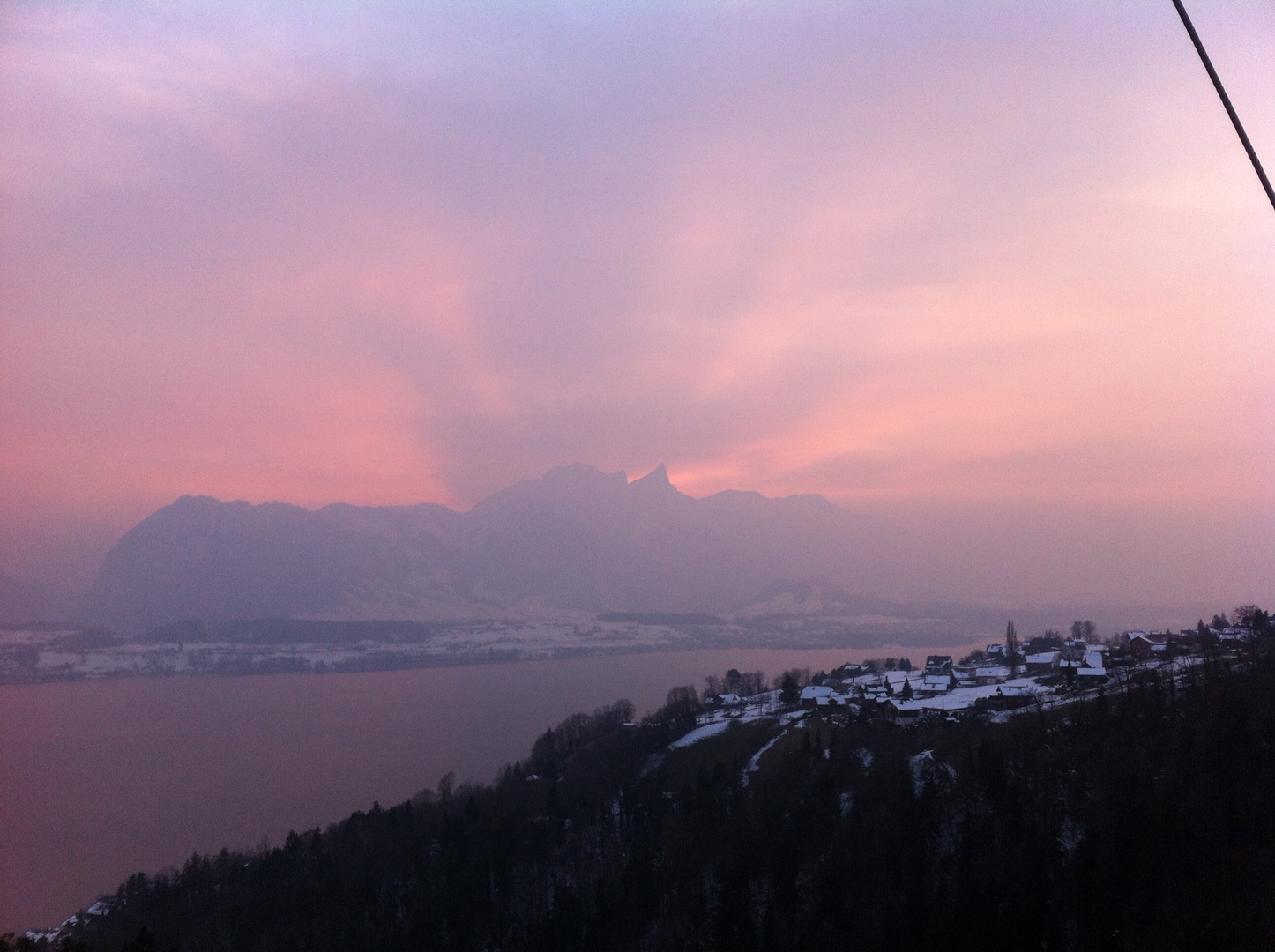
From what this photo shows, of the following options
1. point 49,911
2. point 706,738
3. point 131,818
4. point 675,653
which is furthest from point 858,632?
point 49,911

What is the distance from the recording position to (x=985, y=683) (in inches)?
1240

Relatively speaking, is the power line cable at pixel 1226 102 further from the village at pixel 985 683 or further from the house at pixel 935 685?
the house at pixel 935 685

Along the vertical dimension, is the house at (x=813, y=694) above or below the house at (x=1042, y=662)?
below

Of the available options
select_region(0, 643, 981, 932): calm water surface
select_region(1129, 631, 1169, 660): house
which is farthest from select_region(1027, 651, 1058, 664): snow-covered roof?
select_region(0, 643, 981, 932): calm water surface

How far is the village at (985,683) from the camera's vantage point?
2431cm

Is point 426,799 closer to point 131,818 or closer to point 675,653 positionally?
point 131,818

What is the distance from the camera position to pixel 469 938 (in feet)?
51.9

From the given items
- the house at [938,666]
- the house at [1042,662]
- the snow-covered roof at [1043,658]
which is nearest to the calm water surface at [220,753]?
the house at [938,666]

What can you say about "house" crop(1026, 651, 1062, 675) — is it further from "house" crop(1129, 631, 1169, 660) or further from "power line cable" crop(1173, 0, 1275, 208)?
"power line cable" crop(1173, 0, 1275, 208)

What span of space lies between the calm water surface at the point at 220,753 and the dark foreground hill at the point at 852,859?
4.40 meters

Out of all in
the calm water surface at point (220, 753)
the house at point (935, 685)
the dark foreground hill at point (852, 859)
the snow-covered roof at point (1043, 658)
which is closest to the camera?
the dark foreground hill at point (852, 859)

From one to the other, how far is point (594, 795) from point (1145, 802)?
46.0 feet

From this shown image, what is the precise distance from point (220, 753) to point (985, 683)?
3460cm

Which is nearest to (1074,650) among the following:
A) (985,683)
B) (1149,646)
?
(1149,646)
